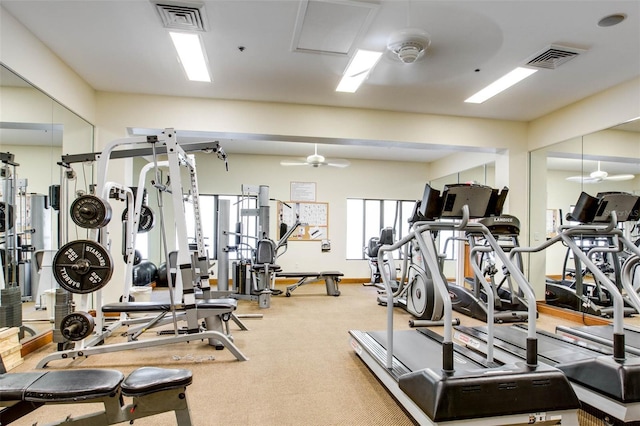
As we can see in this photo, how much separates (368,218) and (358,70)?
517cm

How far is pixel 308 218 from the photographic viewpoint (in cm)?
827

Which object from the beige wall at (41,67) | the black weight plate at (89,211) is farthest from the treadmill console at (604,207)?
the beige wall at (41,67)

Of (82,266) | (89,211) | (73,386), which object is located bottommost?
(73,386)

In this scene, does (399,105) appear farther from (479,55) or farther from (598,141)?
(598,141)

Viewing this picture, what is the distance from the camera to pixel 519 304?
4.80 m

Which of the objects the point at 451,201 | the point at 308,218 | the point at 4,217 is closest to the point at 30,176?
the point at 4,217

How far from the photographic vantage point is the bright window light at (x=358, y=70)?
3609mm

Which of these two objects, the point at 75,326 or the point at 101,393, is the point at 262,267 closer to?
the point at 75,326

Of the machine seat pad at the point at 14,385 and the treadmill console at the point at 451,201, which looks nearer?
the machine seat pad at the point at 14,385

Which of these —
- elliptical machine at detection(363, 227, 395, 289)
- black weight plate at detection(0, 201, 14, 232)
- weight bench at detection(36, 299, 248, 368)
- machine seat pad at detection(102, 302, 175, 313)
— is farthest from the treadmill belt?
elliptical machine at detection(363, 227, 395, 289)

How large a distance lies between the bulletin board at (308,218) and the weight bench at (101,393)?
21.5ft

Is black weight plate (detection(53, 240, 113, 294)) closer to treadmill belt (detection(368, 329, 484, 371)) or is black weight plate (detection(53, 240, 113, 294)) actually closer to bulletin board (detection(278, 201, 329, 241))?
treadmill belt (detection(368, 329, 484, 371))

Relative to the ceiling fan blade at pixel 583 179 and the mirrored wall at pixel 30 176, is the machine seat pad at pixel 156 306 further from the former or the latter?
the ceiling fan blade at pixel 583 179

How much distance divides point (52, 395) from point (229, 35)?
305cm
